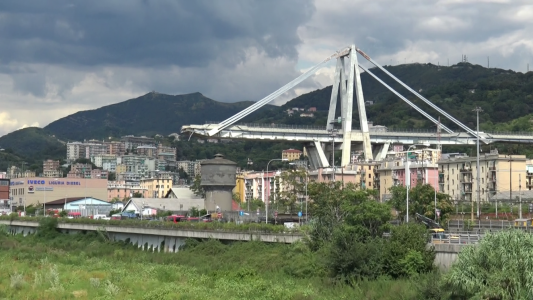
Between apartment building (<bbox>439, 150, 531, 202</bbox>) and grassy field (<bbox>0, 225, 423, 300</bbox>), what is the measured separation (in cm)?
5836

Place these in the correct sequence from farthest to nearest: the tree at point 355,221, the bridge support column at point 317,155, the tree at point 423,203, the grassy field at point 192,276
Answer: the bridge support column at point 317,155, the tree at point 423,203, the tree at point 355,221, the grassy field at point 192,276

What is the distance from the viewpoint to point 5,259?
66.8 m

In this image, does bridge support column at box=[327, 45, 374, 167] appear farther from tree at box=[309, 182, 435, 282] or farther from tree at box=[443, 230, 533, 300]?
tree at box=[443, 230, 533, 300]

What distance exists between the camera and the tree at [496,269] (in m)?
31.9

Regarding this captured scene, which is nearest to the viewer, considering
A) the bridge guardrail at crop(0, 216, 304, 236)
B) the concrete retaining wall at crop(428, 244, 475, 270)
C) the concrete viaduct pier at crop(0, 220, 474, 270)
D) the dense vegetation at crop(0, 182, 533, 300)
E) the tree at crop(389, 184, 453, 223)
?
the dense vegetation at crop(0, 182, 533, 300)

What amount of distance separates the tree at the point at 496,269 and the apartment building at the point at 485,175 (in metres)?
78.0

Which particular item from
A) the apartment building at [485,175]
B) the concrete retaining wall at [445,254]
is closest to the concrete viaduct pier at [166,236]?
the concrete retaining wall at [445,254]

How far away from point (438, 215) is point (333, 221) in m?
16.1

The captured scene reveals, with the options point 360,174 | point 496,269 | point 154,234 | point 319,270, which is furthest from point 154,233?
point 360,174

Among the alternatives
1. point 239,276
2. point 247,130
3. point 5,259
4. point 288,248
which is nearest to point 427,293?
point 239,276

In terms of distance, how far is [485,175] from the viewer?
4599 inches

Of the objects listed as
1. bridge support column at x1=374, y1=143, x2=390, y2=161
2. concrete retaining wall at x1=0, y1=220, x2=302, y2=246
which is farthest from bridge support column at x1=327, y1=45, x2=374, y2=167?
concrete retaining wall at x1=0, y1=220, x2=302, y2=246

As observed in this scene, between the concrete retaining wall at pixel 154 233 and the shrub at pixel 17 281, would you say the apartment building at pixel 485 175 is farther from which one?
the shrub at pixel 17 281

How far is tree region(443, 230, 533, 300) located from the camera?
31.9 m
